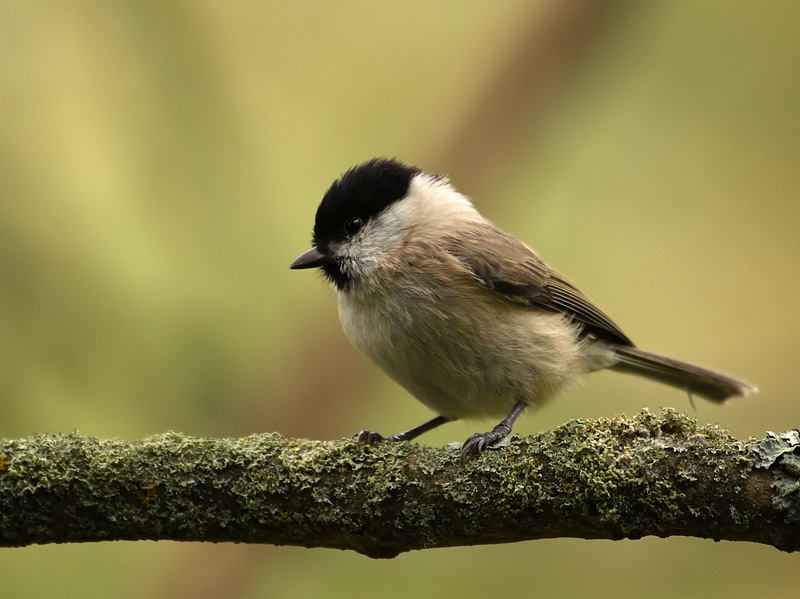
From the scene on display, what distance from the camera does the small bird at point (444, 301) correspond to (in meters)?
2.76

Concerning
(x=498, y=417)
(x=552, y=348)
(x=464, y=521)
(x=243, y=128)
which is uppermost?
(x=243, y=128)

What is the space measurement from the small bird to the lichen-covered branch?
0.56 meters

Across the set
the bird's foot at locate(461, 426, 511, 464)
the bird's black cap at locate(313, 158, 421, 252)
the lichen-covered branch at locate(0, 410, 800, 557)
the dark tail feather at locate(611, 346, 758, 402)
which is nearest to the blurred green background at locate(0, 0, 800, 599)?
the dark tail feather at locate(611, 346, 758, 402)

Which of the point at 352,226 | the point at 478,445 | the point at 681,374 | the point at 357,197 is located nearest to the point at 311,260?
the point at 352,226

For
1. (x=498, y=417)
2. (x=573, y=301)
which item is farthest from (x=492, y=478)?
(x=573, y=301)

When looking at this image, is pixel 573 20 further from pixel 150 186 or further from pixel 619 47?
pixel 150 186

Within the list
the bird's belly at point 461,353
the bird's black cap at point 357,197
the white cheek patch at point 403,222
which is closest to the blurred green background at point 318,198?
the bird's belly at point 461,353

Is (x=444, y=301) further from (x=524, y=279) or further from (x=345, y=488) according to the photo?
(x=345, y=488)

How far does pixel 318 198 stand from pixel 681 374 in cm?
228

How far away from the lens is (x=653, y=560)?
345cm

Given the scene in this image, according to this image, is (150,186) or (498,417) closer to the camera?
(498,417)

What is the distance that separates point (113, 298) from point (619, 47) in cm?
303

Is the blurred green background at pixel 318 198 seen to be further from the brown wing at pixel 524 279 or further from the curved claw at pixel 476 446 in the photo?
the curved claw at pixel 476 446

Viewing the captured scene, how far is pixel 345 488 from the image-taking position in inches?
79.0
